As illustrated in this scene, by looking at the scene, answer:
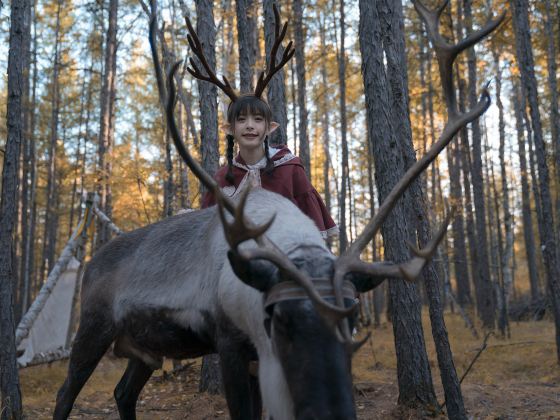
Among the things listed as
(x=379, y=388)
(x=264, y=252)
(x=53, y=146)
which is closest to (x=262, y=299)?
(x=264, y=252)

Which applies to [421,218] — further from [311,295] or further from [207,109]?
[207,109]

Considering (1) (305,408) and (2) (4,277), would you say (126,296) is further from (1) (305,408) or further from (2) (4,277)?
(2) (4,277)

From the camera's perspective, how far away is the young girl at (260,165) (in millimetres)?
3820

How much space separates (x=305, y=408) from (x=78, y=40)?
18.9 metres

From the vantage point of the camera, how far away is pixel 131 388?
407cm

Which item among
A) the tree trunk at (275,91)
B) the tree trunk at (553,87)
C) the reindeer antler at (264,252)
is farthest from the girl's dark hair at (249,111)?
the tree trunk at (553,87)

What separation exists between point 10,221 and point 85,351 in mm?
2016

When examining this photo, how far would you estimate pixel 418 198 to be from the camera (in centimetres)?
476

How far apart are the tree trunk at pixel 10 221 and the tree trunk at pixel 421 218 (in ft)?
11.4

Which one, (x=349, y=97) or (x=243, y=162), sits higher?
(x=349, y=97)

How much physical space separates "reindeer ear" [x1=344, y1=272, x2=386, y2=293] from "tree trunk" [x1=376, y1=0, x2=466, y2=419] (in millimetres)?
1746

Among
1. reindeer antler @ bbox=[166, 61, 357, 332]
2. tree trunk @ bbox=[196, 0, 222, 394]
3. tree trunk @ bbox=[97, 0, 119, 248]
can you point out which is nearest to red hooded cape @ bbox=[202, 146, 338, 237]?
reindeer antler @ bbox=[166, 61, 357, 332]

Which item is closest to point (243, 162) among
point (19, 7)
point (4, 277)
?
point (4, 277)

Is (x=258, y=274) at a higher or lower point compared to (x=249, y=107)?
lower
